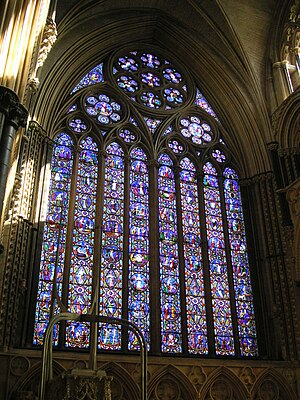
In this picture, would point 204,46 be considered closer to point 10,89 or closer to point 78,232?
point 78,232

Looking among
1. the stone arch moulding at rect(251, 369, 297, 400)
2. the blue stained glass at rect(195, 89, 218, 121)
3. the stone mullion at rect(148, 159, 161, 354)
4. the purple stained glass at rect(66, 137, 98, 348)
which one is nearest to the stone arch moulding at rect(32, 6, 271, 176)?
the blue stained glass at rect(195, 89, 218, 121)

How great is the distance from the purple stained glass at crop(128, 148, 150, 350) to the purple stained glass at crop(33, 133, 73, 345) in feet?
5.36

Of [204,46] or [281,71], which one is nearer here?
[281,71]

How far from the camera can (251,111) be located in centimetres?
1531

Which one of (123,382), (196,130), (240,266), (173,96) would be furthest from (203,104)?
(123,382)

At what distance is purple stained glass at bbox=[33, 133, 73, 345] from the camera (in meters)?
11.3

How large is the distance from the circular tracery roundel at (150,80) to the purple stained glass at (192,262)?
6.96ft

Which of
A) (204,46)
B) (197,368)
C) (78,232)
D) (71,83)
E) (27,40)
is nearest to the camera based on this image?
(27,40)

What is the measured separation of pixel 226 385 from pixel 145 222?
4269 millimetres

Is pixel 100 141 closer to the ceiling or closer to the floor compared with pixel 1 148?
closer to the ceiling

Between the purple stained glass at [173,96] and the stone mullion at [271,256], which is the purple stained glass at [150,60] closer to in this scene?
the purple stained glass at [173,96]

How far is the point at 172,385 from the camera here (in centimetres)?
1125

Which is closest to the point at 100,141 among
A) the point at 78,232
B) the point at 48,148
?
the point at 48,148

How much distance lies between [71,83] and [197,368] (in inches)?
320
